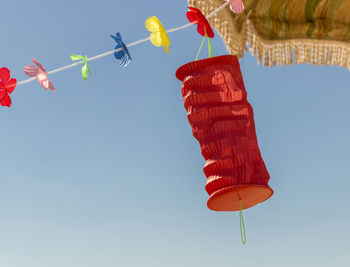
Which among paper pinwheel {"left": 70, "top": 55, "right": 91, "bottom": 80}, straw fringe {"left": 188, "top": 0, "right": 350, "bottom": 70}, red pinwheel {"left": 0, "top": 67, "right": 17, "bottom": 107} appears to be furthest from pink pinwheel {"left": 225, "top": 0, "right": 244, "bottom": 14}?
red pinwheel {"left": 0, "top": 67, "right": 17, "bottom": 107}

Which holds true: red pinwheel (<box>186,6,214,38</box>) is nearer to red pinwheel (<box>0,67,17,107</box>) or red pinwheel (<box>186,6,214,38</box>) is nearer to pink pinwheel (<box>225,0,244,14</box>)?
pink pinwheel (<box>225,0,244,14</box>)

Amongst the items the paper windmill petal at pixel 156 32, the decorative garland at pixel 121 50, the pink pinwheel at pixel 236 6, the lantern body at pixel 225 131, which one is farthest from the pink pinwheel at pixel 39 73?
the pink pinwheel at pixel 236 6

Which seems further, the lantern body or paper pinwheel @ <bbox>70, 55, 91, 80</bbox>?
paper pinwheel @ <bbox>70, 55, 91, 80</bbox>

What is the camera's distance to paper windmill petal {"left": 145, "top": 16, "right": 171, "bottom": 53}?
2.31 metres

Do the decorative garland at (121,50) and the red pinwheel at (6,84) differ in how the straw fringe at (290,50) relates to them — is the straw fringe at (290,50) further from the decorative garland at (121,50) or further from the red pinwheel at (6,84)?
the red pinwheel at (6,84)

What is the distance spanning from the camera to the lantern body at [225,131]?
2010 millimetres

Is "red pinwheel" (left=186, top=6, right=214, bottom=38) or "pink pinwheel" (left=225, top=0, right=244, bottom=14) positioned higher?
"pink pinwheel" (left=225, top=0, right=244, bottom=14)

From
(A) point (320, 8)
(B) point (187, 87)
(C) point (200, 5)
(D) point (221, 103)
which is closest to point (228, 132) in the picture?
(D) point (221, 103)

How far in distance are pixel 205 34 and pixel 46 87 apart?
0.91 meters

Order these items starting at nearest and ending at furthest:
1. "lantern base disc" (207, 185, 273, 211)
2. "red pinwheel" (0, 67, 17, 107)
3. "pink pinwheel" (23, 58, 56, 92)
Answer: "lantern base disc" (207, 185, 273, 211), "pink pinwheel" (23, 58, 56, 92), "red pinwheel" (0, 67, 17, 107)

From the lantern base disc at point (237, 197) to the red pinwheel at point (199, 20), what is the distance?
2.61 feet

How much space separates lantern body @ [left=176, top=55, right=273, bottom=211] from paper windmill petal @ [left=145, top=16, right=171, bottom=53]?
0.19 meters

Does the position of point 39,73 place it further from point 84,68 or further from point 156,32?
point 156,32

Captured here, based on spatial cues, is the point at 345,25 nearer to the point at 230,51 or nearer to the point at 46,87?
the point at 230,51
